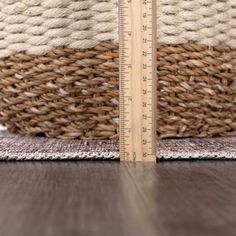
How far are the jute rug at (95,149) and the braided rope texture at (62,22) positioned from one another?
181mm

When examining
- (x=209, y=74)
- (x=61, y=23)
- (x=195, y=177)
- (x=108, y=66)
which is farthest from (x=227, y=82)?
(x=195, y=177)

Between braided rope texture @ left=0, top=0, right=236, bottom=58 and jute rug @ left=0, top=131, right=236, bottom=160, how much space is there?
7.1 inches

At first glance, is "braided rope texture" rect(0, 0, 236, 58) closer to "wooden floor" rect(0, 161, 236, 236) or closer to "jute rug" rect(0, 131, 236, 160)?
"jute rug" rect(0, 131, 236, 160)

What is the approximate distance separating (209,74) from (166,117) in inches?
4.6

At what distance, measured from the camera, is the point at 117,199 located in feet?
1.73

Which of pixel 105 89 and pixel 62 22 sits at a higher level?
pixel 62 22

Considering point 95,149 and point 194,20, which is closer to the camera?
point 95,149

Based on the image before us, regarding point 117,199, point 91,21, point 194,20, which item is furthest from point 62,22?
point 117,199

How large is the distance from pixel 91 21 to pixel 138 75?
26 cm

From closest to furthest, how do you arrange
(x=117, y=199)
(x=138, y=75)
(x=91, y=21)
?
(x=117, y=199)
(x=138, y=75)
(x=91, y=21)

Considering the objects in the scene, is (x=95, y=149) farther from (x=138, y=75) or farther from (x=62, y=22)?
(x=62, y=22)

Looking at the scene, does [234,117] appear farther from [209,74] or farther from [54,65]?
[54,65]

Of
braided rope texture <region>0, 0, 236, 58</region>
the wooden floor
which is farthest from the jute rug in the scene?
braided rope texture <region>0, 0, 236, 58</region>

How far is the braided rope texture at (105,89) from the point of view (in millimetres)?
1014
